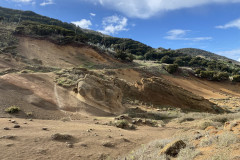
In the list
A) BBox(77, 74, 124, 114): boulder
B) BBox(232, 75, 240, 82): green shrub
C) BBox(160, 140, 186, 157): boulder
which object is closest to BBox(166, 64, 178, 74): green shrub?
BBox(232, 75, 240, 82): green shrub

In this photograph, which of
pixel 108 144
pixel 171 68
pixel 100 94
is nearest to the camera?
pixel 108 144

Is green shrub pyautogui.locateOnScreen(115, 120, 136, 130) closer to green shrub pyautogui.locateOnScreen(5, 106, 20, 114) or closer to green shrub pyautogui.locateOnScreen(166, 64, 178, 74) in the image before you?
green shrub pyautogui.locateOnScreen(5, 106, 20, 114)

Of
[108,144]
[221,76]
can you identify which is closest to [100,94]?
[108,144]

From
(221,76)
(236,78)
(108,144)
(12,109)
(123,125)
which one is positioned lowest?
(123,125)

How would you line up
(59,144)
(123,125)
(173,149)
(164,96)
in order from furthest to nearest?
(164,96) < (123,125) < (59,144) < (173,149)

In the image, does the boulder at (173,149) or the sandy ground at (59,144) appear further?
the sandy ground at (59,144)

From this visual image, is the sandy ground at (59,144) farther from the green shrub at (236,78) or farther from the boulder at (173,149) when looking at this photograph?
the green shrub at (236,78)

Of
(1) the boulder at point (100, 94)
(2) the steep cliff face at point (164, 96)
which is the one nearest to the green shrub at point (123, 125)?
(1) the boulder at point (100, 94)

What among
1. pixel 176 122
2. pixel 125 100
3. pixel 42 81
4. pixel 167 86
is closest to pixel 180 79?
pixel 167 86

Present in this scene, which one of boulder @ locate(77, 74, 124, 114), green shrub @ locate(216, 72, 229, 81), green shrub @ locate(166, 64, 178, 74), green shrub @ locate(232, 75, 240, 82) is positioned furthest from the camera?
green shrub @ locate(216, 72, 229, 81)

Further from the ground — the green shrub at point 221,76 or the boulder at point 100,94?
the green shrub at point 221,76

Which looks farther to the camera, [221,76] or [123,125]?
[221,76]

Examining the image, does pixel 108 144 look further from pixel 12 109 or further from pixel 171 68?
pixel 171 68

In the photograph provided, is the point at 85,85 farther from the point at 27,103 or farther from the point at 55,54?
the point at 55,54
